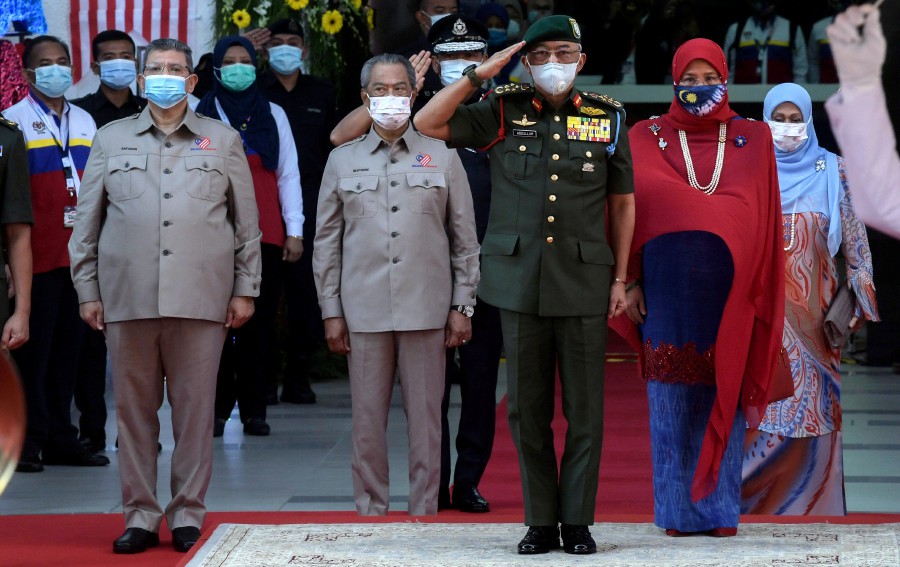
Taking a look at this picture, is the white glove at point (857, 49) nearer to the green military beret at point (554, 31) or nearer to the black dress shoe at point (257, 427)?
the green military beret at point (554, 31)

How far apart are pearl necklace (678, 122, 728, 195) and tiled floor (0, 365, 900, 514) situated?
2.18 metres

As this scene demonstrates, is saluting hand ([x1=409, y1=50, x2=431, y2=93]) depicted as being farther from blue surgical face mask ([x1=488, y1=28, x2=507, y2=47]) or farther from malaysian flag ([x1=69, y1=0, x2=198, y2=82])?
blue surgical face mask ([x1=488, y1=28, x2=507, y2=47])

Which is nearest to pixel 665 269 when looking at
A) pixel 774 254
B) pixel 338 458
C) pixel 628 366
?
pixel 774 254

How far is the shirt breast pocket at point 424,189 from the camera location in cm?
626

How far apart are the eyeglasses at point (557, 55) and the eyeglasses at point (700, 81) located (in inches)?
19.1

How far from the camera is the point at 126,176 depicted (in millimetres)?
5812

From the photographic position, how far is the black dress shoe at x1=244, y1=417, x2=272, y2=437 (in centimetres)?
884

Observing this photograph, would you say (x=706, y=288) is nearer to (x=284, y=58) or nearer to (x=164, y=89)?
(x=164, y=89)

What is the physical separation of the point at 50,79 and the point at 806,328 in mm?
3818

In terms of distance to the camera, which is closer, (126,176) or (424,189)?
(126,176)

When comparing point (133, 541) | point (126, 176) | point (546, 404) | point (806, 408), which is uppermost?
point (126, 176)

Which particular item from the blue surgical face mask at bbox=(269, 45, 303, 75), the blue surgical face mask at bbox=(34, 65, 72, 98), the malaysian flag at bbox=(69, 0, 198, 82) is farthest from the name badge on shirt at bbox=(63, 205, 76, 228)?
the malaysian flag at bbox=(69, 0, 198, 82)

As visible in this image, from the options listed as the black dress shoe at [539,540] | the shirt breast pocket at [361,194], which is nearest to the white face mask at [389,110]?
the shirt breast pocket at [361,194]

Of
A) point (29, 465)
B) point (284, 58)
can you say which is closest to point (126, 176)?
point (29, 465)
